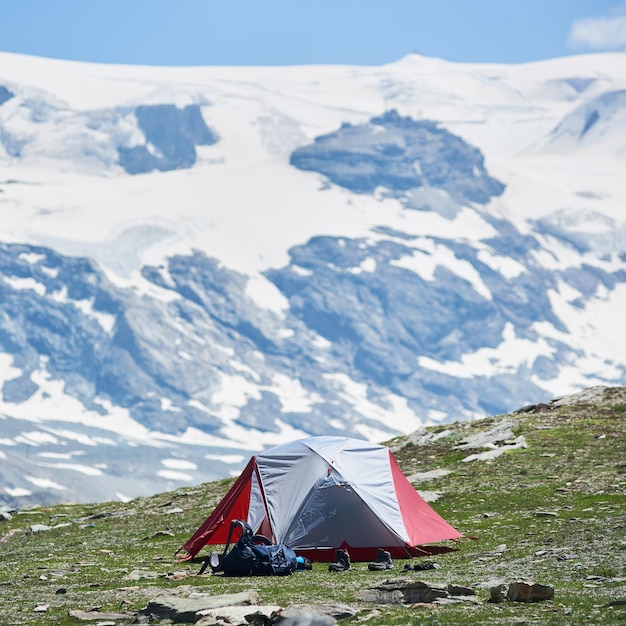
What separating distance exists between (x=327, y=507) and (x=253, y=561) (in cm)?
518

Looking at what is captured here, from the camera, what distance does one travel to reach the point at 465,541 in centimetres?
3784

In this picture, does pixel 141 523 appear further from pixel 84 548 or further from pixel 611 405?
pixel 611 405

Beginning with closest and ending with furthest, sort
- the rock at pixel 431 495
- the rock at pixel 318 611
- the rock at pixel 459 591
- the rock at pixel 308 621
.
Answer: the rock at pixel 308 621 < the rock at pixel 318 611 < the rock at pixel 459 591 < the rock at pixel 431 495

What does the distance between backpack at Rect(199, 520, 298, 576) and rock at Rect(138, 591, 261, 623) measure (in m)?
7.26

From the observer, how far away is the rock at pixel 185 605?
24734mm

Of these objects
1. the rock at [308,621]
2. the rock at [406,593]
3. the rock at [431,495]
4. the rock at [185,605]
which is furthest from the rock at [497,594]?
the rock at [431,495]

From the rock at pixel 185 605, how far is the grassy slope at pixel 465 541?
594mm

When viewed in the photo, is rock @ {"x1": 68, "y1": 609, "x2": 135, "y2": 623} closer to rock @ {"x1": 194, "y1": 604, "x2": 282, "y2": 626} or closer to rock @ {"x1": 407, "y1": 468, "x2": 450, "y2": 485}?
rock @ {"x1": 194, "y1": 604, "x2": 282, "y2": 626}

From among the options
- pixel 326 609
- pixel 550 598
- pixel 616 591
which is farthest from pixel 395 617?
pixel 616 591

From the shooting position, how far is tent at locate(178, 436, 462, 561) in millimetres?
37625

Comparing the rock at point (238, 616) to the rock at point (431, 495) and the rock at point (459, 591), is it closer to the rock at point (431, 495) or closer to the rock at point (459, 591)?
the rock at point (459, 591)

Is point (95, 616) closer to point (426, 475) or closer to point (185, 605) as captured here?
point (185, 605)

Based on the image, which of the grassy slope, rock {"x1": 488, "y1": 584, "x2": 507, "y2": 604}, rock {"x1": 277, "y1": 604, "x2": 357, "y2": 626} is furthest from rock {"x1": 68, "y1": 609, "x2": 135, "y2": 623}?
rock {"x1": 488, "y1": 584, "x2": 507, "y2": 604}

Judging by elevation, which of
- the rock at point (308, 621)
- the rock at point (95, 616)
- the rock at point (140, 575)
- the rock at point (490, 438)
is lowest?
the rock at point (308, 621)
